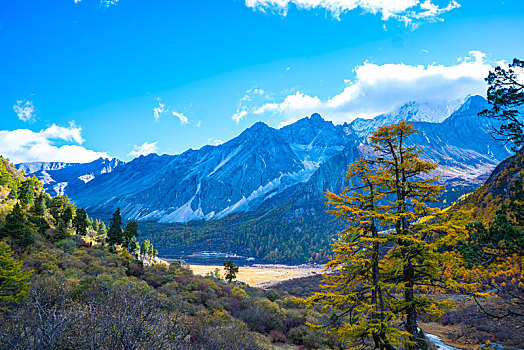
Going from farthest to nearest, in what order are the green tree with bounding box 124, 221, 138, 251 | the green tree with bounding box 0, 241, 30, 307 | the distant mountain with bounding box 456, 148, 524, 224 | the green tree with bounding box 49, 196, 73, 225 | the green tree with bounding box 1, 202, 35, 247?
the distant mountain with bounding box 456, 148, 524, 224, the green tree with bounding box 124, 221, 138, 251, the green tree with bounding box 49, 196, 73, 225, the green tree with bounding box 1, 202, 35, 247, the green tree with bounding box 0, 241, 30, 307

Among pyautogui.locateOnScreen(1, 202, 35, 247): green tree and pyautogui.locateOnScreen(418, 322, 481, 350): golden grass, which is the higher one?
pyautogui.locateOnScreen(1, 202, 35, 247): green tree

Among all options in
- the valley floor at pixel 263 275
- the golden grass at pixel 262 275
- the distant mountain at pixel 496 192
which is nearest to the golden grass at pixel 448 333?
the distant mountain at pixel 496 192

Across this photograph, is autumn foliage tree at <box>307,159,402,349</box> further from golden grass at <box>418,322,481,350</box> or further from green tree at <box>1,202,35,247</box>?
green tree at <box>1,202,35,247</box>

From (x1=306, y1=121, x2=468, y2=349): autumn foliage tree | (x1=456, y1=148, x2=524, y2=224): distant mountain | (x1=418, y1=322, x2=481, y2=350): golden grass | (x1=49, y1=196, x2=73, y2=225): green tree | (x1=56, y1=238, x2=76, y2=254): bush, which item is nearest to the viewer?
(x1=306, y1=121, x2=468, y2=349): autumn foliage tree

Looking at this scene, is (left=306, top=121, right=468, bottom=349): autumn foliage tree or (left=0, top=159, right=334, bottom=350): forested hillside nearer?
(left=0, top=159, right=334, bottom=350): forested hillside

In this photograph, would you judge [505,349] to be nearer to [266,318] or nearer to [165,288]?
[266,318]

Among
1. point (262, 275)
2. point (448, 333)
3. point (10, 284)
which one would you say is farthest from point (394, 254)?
point (262, 275)

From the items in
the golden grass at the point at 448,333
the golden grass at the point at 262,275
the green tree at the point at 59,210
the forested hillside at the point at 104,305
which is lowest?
the golden grass at the point at 262,275

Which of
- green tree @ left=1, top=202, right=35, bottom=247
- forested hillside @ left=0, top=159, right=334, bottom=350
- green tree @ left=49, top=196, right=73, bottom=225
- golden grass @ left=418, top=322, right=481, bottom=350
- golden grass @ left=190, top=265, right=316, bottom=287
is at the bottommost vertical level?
golden grass @ left=190, top=265, right=316, bottom=287

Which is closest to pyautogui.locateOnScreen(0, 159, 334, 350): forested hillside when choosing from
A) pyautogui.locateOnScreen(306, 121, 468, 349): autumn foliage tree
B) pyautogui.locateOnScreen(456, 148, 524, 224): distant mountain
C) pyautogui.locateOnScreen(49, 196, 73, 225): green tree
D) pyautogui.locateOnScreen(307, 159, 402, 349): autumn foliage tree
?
pyautogui.locateOnScreen(49, 196, 73, 225): green tree

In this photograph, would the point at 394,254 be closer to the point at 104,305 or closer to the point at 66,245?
the point at 104,305

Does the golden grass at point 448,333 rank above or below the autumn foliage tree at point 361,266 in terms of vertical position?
below

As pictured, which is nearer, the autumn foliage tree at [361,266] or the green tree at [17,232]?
the autumn foliage tree at [361,266]

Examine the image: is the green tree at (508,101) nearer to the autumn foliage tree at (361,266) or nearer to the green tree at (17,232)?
the autumn foliage tree at (361,266)
